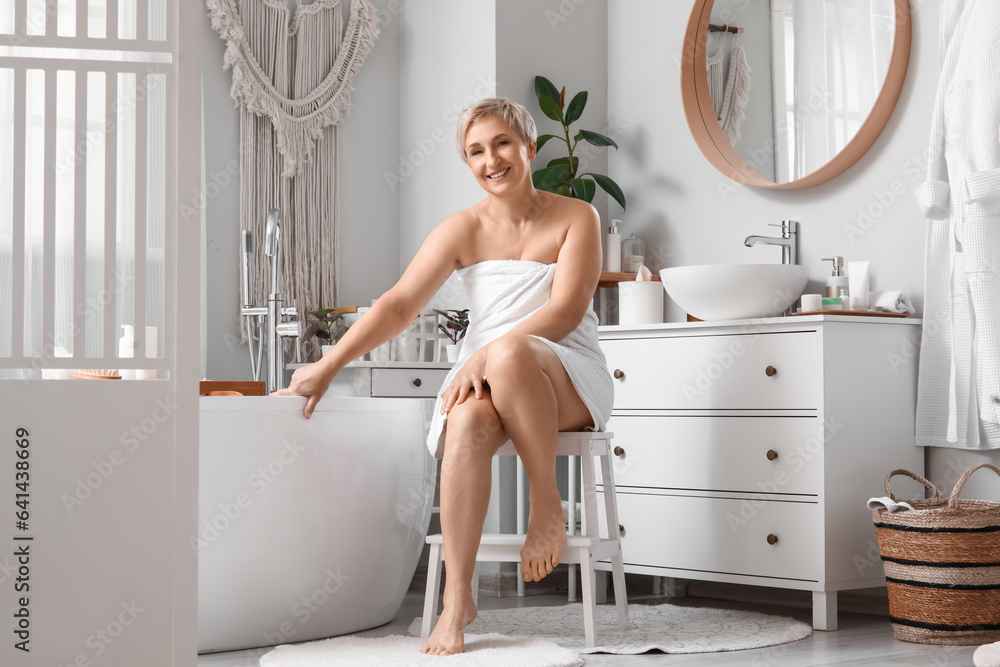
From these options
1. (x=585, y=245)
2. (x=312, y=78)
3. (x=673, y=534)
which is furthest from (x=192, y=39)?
(x=312, y=78)

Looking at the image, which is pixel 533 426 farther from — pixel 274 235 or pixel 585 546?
pixel 274 235

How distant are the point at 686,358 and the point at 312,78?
1878 mm

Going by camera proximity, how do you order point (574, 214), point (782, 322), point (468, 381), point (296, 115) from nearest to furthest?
point (468, 381) < point (574, 214) < point (782, 322) < point (296, 115)

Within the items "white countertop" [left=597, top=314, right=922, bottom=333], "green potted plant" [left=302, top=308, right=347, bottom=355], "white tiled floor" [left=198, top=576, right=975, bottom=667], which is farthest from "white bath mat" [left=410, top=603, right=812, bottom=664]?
"green potted plant" [left=302, top=308, right=347, bottom=355]

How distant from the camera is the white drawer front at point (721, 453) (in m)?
2.54

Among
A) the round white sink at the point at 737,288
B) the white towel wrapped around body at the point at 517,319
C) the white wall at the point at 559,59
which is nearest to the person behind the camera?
the white towel wrapped around body at the point at 517,319

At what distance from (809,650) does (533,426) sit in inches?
29.5

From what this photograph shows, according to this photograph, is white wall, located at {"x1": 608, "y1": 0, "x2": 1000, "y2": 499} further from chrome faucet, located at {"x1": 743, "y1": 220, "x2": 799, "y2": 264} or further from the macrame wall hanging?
→ the macrame wall hanging

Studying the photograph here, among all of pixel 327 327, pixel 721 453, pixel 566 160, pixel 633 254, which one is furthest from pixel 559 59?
pixel 721 453

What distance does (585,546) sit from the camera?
2244mm

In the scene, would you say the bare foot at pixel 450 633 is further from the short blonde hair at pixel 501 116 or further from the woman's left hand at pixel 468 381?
the short blonde hair at pixel 501 116

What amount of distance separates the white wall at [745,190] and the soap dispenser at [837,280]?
4.4 inches

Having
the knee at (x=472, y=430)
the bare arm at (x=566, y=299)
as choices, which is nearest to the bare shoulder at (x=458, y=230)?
the bare arm at (x=566, y=299)

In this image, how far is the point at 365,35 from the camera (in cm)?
396
